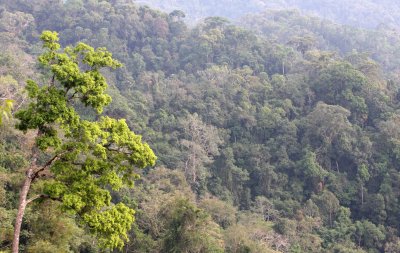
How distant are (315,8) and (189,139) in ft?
259

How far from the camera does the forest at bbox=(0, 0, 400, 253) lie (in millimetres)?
9312

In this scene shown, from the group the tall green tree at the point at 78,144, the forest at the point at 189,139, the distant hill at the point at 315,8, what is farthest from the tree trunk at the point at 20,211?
the distant hill at the point at 315,8

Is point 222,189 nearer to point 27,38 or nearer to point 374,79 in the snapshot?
point 374,79

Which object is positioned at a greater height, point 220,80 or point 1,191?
point 1,191

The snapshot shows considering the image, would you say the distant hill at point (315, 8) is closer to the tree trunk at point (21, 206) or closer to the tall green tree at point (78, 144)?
the tall green tree at point (78, 144)

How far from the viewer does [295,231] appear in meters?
27.8

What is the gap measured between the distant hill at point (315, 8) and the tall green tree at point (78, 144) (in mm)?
86081

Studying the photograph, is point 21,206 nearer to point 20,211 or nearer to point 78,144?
point 20,211

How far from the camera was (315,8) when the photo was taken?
336ft

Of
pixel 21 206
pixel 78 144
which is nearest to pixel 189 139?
pixel 78 144

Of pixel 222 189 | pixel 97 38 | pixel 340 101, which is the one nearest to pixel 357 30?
pixel 340 101

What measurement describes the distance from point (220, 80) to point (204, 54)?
7.80m

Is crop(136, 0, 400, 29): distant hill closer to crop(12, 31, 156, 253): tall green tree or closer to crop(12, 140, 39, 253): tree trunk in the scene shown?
crop(12, 31, 156, 253): tall green tree

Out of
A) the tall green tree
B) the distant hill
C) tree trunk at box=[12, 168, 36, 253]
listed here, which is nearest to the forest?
the tall green tree
